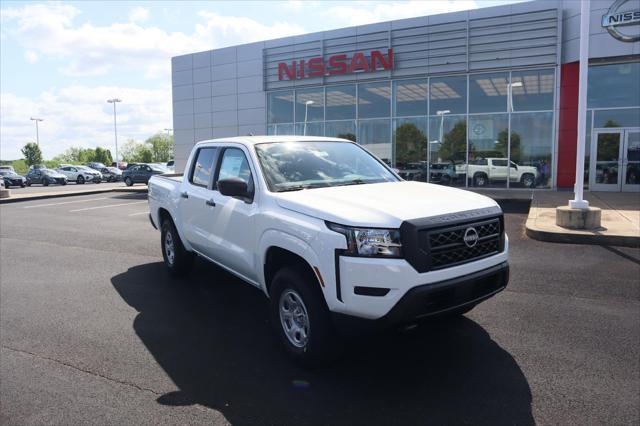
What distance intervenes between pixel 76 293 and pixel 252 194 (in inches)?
130

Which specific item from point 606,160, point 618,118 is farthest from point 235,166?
point 618,118

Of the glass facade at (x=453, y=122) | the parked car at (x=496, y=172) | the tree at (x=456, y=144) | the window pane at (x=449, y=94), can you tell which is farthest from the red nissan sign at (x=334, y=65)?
the parked car at (x=496, y=172)

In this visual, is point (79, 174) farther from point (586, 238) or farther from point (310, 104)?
point (586, 238)

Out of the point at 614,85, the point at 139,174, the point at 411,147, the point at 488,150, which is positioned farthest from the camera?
the point at 139,174

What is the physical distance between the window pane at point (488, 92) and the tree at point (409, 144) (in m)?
2.34

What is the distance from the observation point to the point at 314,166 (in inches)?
182

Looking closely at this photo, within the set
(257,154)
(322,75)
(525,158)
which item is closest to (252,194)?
(257,154)

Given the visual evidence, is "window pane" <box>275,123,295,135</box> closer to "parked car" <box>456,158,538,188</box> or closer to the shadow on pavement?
"parked car" <box>456,158,538,188</box>

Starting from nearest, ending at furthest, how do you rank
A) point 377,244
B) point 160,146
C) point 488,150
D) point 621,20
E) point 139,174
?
1. point 377,244
2. point 621,20
3. point 488,150
4. point 139,174
5. point 160,146

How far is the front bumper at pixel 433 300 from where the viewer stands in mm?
3211

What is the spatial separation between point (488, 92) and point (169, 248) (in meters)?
16.0

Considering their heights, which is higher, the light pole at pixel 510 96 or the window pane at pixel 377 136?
the light pole at pixel 510 96

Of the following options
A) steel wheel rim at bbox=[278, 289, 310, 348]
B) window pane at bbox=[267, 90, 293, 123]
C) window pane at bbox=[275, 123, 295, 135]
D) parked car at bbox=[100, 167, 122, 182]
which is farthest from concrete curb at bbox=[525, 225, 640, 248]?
parked car at bbox=[100, 167, 122, 182]

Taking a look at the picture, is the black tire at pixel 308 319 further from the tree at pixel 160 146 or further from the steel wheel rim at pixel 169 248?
the tree at pixel 160 146
